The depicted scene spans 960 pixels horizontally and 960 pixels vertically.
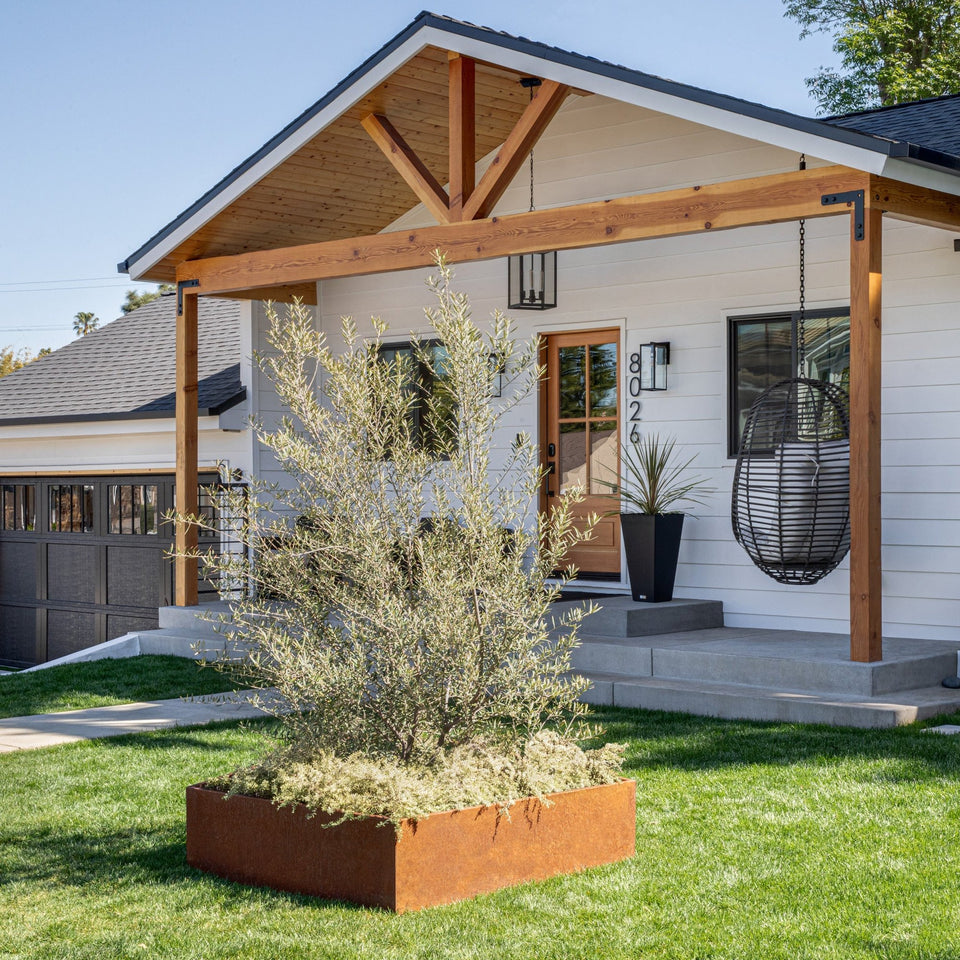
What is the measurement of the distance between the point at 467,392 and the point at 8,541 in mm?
11332

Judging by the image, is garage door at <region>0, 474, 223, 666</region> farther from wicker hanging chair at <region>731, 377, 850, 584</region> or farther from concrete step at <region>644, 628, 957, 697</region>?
wicker hanging chair at <region>731, 377, 850, 584</region>

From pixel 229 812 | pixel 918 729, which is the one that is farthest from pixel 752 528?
pixel 229 812

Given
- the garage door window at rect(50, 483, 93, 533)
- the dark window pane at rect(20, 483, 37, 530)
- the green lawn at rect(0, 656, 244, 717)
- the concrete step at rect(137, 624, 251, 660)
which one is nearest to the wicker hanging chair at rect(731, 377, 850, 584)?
the green lawn at rect(0, 656, 244, 717)

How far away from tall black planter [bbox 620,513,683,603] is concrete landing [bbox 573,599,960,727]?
0.78 feet

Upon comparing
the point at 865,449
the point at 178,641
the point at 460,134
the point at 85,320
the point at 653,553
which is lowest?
the point at 178,641

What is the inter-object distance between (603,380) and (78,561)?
6331 millimetres

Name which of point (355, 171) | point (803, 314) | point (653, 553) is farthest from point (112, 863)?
point (355, 171)

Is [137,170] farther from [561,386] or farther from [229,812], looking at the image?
[229,812]

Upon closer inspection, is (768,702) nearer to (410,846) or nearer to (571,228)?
(571,228)

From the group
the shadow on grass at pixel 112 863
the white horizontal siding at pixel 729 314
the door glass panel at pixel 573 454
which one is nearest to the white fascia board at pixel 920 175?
the white horizontal siding at pixel 729 314

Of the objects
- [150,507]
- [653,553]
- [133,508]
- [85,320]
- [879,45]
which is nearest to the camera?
[653,553]

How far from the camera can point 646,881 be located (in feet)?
13.7

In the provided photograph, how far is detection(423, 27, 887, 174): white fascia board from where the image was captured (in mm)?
6773

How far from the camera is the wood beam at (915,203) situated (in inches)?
274
